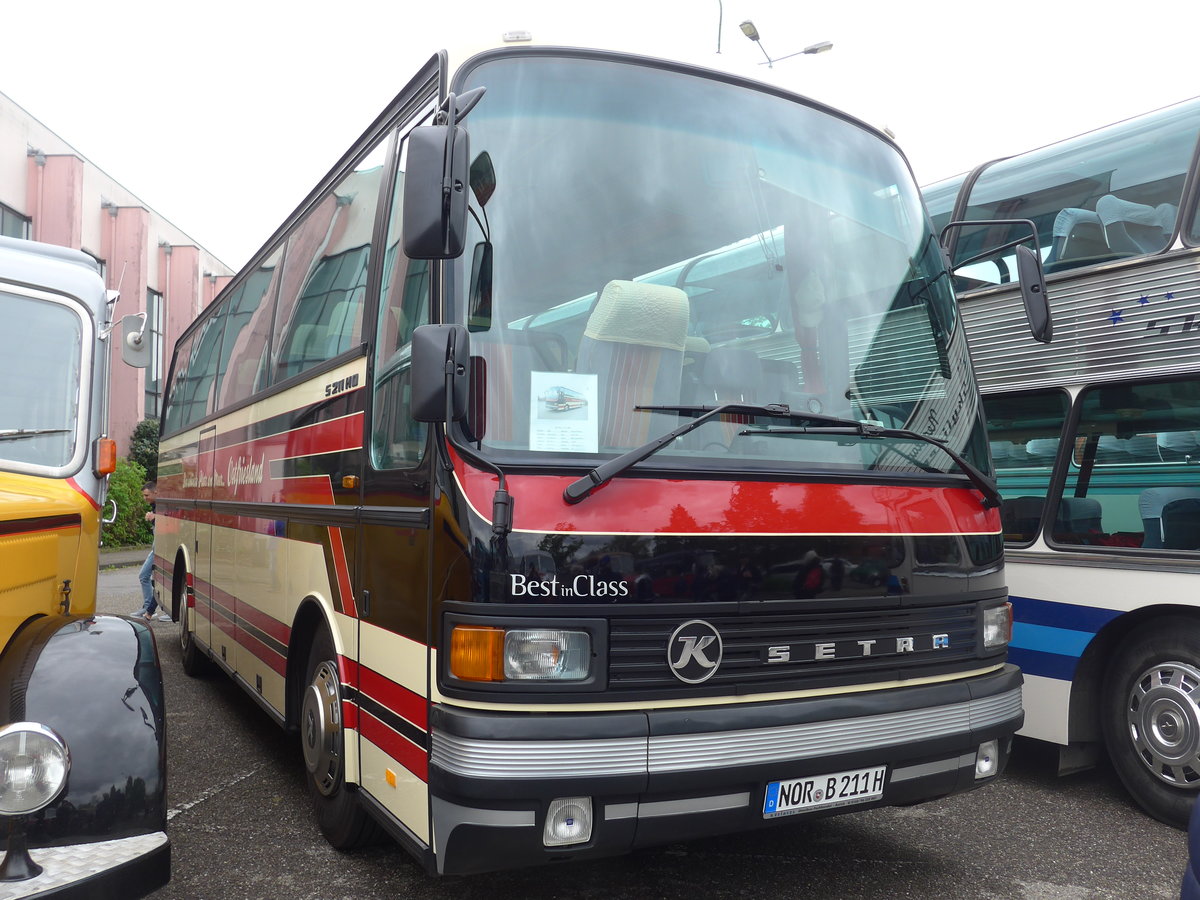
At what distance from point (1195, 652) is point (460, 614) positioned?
3.79 meters

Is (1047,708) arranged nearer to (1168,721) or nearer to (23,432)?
(1168,721)

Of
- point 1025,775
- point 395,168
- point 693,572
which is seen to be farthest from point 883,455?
point 1025,775

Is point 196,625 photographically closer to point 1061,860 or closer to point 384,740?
point 384,740

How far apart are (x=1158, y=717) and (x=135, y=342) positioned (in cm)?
565

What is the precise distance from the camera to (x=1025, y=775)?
596cm

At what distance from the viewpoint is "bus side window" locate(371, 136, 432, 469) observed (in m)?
3.70

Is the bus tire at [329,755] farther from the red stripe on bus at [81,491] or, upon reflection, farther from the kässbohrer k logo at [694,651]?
the kässbohrer k logo at [694,651]

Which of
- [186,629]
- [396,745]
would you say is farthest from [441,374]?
[186,629]

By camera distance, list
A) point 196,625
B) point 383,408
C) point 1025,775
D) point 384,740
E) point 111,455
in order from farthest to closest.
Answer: point 196,625, point 1025,775, point 111,455, point 383,408, point 384,740

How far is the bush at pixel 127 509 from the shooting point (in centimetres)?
2481

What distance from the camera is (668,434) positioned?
3373mm

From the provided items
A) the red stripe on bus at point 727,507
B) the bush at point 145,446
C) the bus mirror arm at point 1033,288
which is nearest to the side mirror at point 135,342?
the red stripe on bus at point 727,507

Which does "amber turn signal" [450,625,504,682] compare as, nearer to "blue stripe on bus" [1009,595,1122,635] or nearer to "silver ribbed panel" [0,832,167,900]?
"silver ribbed panel" [0,832,167,900]

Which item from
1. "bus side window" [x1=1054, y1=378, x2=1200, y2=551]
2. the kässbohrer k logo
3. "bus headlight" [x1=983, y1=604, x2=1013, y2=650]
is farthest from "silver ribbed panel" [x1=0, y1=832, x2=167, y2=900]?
"bus side window" [x1=1054, y1=378, x2=1200, y2=551]
